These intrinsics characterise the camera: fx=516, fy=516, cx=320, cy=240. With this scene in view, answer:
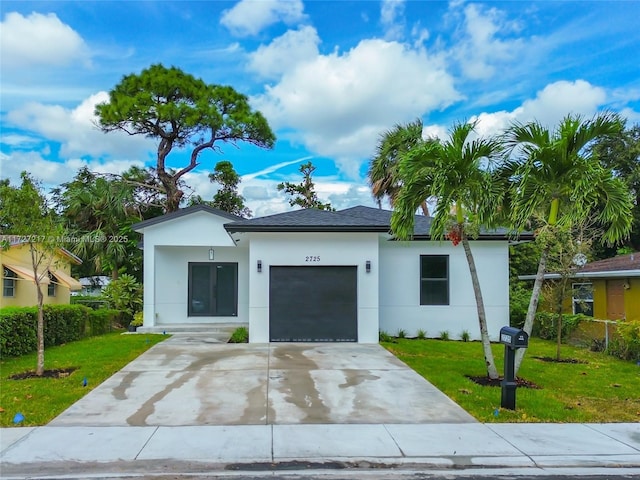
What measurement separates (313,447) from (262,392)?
2.77m

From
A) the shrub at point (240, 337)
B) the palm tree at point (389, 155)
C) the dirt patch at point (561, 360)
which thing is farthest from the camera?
the palm tree at point (389, 155)

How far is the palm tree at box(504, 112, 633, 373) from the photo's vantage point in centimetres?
877

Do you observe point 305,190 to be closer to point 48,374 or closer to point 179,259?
point 179,259

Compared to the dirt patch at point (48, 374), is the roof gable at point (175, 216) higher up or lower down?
higher up

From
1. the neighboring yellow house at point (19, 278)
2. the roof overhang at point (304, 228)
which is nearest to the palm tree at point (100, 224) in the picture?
the neighboring yellow house at point (19, 278)

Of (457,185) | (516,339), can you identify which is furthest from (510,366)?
(457,185)

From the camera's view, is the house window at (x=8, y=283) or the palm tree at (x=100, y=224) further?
the palm tree at (x=100, y=224)

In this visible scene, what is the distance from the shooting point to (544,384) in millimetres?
9531

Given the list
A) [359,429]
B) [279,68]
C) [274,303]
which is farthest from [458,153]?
[279,68]

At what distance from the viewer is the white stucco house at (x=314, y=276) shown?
14.3 meters

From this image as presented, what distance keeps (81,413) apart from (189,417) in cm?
159

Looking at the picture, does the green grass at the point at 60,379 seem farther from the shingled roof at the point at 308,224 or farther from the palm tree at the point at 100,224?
the palm tree at the point at 100,224

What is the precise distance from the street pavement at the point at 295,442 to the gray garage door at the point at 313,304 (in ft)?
17.2

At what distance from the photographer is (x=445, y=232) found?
Answer: 10242 mm
